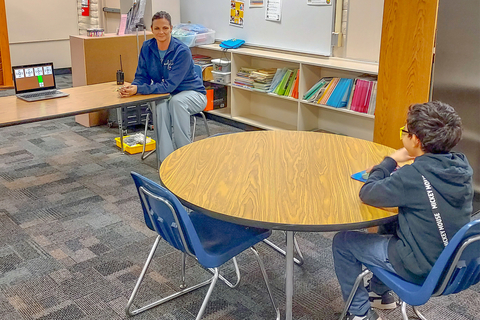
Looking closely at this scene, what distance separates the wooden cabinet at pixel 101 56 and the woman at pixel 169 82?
125 cm

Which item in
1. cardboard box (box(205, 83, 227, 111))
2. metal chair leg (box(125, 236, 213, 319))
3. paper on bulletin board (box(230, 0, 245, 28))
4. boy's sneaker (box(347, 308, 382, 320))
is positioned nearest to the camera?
boy's sneaker (box(347, 308, 382, 320))

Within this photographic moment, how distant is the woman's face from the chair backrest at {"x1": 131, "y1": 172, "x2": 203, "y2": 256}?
2.29 metres

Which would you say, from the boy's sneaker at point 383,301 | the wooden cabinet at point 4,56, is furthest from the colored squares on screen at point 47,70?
the wooden cabinet at point 4,56

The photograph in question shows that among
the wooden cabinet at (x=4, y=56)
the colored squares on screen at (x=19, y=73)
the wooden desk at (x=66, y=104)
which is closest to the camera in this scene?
the wooden desk at (x=66, y=104)

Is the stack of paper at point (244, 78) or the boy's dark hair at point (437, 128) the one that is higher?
the boy's dark hair at point (437, 128)

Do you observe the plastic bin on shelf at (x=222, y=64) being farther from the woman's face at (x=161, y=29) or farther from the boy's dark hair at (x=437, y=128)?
the boy's dark hair at (x=437, y=128)

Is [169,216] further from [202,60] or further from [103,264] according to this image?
[202,60]

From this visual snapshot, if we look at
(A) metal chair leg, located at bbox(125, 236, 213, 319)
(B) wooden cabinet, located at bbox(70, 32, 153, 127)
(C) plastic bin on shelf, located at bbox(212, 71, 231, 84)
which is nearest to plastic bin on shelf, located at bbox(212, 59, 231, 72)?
(C) plastic bin on shelf, located at bbox(212, 71, 231, 84)

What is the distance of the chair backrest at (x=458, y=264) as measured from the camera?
1.71 metres

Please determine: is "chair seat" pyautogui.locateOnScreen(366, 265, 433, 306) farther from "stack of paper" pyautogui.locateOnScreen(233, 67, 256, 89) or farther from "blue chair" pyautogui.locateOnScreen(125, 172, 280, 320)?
"stack of paper" pyautogui.locateOnScreen(233, 67, 256, 89)

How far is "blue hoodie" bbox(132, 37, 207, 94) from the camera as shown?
4195 millimetres

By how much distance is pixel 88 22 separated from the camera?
347 inches

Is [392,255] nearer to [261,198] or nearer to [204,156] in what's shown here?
[261,198]

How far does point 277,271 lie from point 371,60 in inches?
93.5
